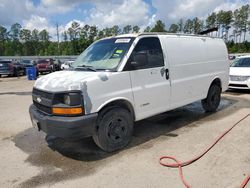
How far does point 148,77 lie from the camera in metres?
4.64

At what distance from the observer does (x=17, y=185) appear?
3.39 metres

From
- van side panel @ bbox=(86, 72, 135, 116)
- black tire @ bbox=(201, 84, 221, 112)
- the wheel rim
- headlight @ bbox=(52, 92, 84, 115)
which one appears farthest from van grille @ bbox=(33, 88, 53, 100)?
black tire @ bbox=(201, 84, 221, 112)

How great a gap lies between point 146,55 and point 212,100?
130 inches

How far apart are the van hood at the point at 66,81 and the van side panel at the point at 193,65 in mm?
1936

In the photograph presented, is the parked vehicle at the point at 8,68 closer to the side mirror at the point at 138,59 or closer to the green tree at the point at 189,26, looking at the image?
the side mirror at the point at 138,59

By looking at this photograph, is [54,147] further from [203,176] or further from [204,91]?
[204,91]

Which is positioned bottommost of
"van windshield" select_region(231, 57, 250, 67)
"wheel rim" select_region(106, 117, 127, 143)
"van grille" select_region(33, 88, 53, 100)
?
"wheel rim" select_region(106, 117, 127, 143)

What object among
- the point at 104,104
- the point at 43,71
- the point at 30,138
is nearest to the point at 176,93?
the point at 104,104

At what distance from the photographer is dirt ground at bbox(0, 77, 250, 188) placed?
3420 millimetres

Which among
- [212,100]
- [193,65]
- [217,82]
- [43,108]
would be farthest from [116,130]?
[217,82]

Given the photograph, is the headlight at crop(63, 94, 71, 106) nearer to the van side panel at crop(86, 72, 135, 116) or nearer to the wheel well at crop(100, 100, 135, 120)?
the van side panel at crop(86, 72, 135, 116)

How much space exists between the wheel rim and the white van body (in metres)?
0.35

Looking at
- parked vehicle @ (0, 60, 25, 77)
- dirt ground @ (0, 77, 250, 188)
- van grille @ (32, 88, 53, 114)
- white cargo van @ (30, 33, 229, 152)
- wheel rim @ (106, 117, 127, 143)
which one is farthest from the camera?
parked vehicle @ (0, 60, 25, 77)

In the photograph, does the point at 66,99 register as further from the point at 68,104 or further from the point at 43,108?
the point at 43,108
